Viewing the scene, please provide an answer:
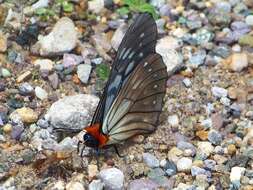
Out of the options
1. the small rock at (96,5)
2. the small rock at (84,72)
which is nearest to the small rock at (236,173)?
the small rock at (84,72)

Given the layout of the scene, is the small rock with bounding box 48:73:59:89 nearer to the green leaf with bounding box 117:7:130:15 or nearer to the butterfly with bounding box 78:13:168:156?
the butterfly with bounding box 78:13:168:156

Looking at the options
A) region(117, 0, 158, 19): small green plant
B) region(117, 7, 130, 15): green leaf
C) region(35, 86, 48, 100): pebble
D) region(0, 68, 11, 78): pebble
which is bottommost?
region(35, 86, 48, 100): pebble

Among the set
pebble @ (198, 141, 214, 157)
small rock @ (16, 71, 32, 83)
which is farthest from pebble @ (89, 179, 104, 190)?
small rock @ (16, 71, 32, 83)

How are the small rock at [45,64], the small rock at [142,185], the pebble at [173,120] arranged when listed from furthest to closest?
1. the small rock at [45,64]
2. the pebble at [173,120]
3. the small rock at [142,185]

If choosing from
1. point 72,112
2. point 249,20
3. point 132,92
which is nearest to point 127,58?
point 132,92

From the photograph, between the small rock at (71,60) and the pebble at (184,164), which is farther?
the small rock at (71,60)

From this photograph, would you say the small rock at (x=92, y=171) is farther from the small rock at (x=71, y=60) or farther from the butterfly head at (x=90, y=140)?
the small rock at (x=71, y=60)

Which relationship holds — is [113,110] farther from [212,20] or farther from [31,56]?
[212,20]
